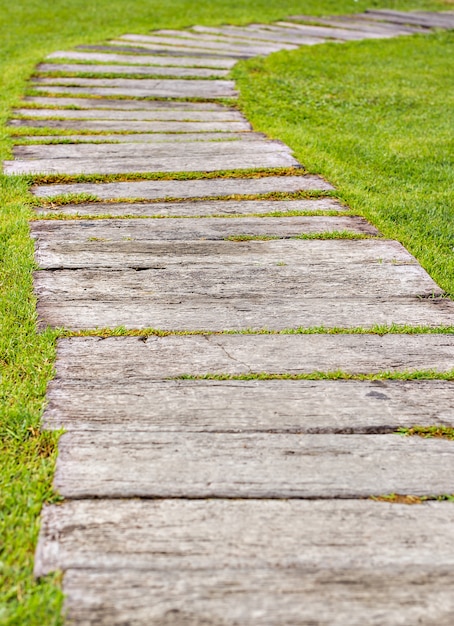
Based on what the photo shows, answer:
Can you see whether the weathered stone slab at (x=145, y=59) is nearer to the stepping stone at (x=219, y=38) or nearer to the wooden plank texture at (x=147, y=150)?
the stepping stone at (x=219, y=38)

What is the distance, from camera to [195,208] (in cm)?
366

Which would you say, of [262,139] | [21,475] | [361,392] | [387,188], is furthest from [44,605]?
[262,139]

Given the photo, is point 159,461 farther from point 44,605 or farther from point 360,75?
point 360,75

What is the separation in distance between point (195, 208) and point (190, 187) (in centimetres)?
32

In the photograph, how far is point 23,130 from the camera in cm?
474

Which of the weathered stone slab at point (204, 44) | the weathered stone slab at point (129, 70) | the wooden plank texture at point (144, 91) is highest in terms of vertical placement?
the weathered stone slab at point (204, 44)

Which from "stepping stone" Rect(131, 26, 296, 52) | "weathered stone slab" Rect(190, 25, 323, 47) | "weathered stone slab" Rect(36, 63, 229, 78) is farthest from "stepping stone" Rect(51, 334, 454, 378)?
"weathered stone slab" Rect(190, 25, 323, 47)

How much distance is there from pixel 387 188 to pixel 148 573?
9.89 ft

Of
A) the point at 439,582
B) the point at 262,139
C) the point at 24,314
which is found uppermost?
the point at 262,139

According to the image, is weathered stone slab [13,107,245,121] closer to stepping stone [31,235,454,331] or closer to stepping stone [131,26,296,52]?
stepping stone [31,235,454,331]

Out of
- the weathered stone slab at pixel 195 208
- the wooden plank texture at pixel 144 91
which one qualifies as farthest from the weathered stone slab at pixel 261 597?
the wooden plank texture at pixel 144 91

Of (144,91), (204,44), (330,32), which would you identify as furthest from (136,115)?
(330,32)

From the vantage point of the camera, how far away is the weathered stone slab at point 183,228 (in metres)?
3.27

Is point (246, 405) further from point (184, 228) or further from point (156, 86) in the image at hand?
point (156, 86)
